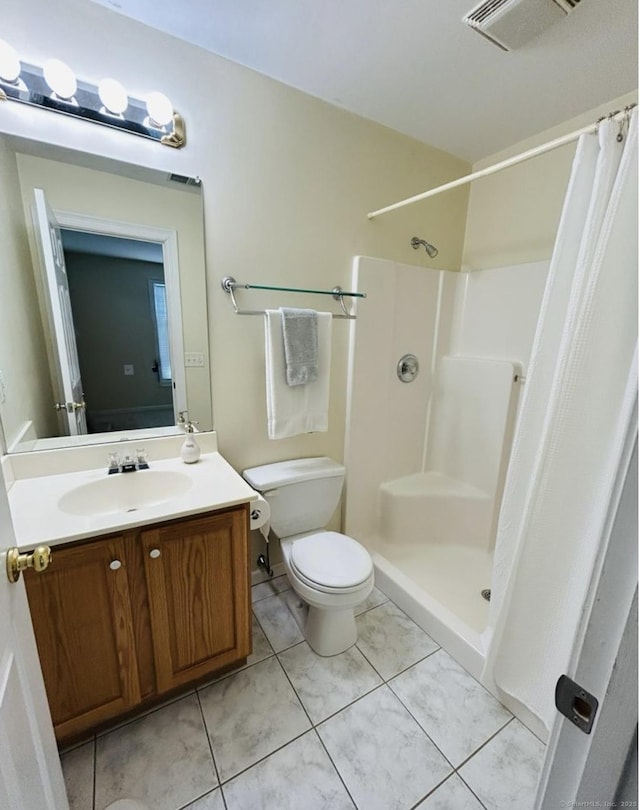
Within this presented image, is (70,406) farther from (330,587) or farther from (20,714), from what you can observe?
(330,587)

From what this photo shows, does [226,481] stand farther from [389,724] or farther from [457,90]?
[457,90]

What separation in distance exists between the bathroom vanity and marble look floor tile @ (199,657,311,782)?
0.36 feet

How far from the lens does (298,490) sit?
1645 mm

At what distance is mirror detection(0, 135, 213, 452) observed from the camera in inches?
45.9

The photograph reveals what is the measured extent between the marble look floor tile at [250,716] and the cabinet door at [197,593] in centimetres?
13

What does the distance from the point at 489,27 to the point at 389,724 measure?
2418mm

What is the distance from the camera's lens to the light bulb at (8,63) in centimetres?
101

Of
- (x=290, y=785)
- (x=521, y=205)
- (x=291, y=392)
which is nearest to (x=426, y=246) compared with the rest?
(x=521, y=205)

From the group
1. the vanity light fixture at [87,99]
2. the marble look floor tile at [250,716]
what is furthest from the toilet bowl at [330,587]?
the vanity light fixture at [87,99]

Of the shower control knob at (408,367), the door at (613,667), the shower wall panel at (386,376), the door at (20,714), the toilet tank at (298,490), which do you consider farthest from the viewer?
the shower control knob at (408,367)

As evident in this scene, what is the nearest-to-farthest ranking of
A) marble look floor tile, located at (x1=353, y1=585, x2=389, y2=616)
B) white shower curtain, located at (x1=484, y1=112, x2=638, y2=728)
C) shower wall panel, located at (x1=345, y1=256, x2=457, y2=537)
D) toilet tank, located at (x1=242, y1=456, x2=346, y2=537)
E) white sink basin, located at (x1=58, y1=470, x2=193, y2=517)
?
white shower curtain, located at (x1=484, y1=112, x2=638, y2=728) → white sink basin, located at (x1=58, y1=470, x2=193, y2=517) → toilet tank, located at (x1=242, y1=456, x2=346, y2=537) → marble look floor tile, located at (x1=353, y1=585, x2=389, y2=616) → shower wall panel, located at (x1=345, y1=256, x2=457, y2=537)

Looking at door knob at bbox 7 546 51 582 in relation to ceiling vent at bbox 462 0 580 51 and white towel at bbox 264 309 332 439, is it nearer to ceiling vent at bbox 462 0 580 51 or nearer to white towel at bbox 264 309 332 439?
white towel at bbox 264 309 332 439

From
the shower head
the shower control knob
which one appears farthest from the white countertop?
the shower head

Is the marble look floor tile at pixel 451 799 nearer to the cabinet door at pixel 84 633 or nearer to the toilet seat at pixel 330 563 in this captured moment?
the toilet seat at pixel 330 563
